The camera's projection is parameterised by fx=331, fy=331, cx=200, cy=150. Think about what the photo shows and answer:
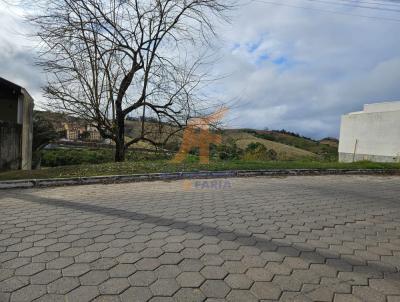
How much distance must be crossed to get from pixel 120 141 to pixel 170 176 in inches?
245

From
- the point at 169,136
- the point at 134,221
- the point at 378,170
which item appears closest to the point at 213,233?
the point at 134,221

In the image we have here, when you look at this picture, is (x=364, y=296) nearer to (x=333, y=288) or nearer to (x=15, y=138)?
(x=333, y=288)

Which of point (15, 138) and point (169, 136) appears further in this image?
point (169, 136)

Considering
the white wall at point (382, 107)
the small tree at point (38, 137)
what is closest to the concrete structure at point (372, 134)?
the white wall at point (382, 107)

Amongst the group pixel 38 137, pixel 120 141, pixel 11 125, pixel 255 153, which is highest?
pixel 11 125

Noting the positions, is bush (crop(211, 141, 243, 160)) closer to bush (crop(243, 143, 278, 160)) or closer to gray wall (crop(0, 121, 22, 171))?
bush (crop(243, 143, 278, 160))

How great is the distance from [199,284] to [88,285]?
2.89 feet

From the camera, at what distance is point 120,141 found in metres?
13.8

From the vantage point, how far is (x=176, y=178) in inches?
324

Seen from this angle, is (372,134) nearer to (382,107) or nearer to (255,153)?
(382,107)

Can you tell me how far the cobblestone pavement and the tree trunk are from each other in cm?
730

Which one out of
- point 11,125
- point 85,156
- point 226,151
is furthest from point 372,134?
point 11,125

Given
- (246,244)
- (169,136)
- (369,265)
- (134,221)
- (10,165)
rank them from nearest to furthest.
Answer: (369,265) < (246,244) < (134,221) < (10,165) < (169,136)

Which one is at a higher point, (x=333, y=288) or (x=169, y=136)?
(x=169, y=136)
